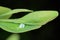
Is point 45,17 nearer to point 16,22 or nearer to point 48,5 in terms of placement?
point 16,22

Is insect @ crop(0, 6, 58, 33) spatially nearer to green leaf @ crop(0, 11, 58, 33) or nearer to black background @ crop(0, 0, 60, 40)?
green leaf @ crop(0, 11, 58, 33)

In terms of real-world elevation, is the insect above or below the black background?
above

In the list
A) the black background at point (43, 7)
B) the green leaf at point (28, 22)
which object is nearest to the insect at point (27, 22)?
the green leaf at point (28, 22)

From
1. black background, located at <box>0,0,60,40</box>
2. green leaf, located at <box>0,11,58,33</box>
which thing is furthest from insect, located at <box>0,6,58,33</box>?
black background, located at <box>0,0,60,40</box>

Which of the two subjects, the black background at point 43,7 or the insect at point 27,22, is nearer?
the insect at point 27,22

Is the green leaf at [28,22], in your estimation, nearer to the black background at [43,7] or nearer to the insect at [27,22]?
the insect at [27,22]

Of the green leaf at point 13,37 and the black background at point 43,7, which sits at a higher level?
the green leaf at point 13,37

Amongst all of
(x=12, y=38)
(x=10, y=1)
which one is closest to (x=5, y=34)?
(x=12, y=38)

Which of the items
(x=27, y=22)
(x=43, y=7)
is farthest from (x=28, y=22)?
(x=43, y=7)
